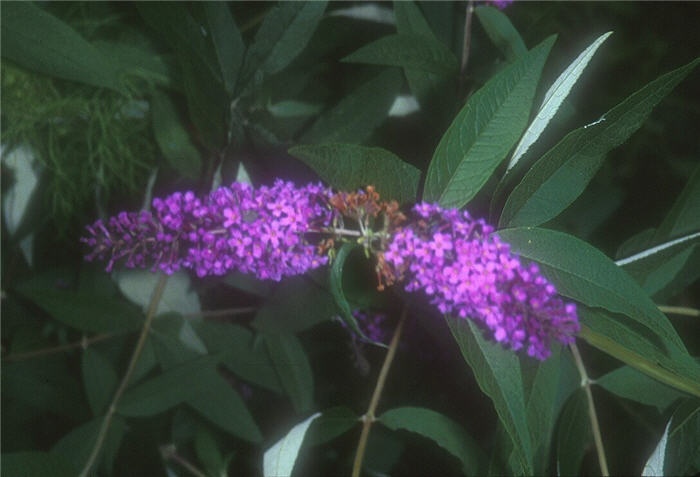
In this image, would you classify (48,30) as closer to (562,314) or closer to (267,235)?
(267,235)

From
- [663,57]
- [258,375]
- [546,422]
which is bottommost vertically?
[546,422]

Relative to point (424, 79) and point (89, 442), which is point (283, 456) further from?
point (424, 79)

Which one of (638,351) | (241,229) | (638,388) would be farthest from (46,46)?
(638,388)

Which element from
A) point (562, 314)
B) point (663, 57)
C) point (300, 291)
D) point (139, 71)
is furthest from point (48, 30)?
point (663, 57)

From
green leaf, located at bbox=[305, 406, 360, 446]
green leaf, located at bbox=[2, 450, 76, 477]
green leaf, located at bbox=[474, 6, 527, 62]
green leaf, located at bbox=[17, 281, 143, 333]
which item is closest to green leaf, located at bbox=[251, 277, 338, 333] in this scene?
green leaf, located at bbox=[305, 406, 360, 446]

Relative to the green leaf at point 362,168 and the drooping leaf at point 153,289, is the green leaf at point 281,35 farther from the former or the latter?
the drooping leaf at point 153,289

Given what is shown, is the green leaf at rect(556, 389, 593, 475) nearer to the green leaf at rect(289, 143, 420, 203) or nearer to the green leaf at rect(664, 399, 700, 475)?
the green leaf at rect(664, 399, 700, 475)
